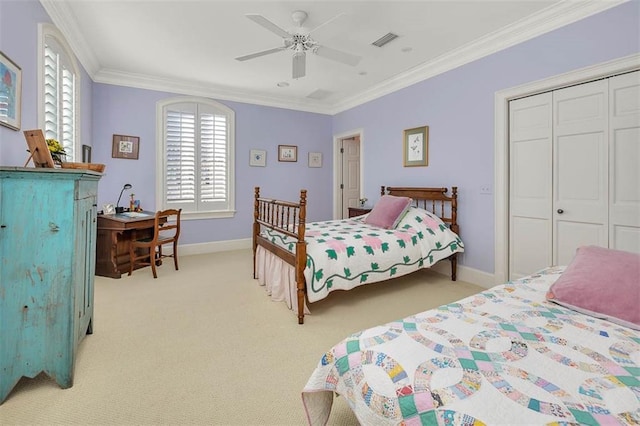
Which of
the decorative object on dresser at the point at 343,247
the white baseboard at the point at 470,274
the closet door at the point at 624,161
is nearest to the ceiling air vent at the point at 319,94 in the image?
the decorative object on dresser at the point at 343,247

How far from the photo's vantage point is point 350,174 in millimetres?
6340

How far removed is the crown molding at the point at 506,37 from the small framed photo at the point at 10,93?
4.11 m

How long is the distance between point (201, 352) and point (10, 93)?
2159mm

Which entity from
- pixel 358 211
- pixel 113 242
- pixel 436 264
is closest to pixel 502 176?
pixel 436 264

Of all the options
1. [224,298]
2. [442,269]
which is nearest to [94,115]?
[224,298]

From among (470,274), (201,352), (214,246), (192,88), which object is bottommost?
(201,352)

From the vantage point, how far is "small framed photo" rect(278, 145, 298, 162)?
5.74 meters

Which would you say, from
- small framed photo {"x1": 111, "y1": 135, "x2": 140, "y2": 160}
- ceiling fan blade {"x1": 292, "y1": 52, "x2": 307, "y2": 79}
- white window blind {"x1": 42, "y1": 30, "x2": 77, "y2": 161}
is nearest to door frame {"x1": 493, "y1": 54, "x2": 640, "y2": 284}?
ceiling fan blade {"x1": 292, "y1": 52, "x2": 307, "y2": 79}

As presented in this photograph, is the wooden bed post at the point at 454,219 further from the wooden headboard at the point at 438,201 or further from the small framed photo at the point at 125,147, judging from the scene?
the small framed photo at the point at 125,147

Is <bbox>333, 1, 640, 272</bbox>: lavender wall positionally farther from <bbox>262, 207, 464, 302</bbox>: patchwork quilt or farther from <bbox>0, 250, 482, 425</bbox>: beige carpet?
<bbox>0, 250, 482, 425</bbox>: beige carpet

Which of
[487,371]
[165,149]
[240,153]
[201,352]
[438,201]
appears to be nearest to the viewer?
[487,371]

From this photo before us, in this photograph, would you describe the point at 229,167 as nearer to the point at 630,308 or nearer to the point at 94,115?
the point at 94,115

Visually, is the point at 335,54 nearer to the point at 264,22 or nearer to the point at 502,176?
the point at 264,22

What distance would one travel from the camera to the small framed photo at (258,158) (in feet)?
17.9
